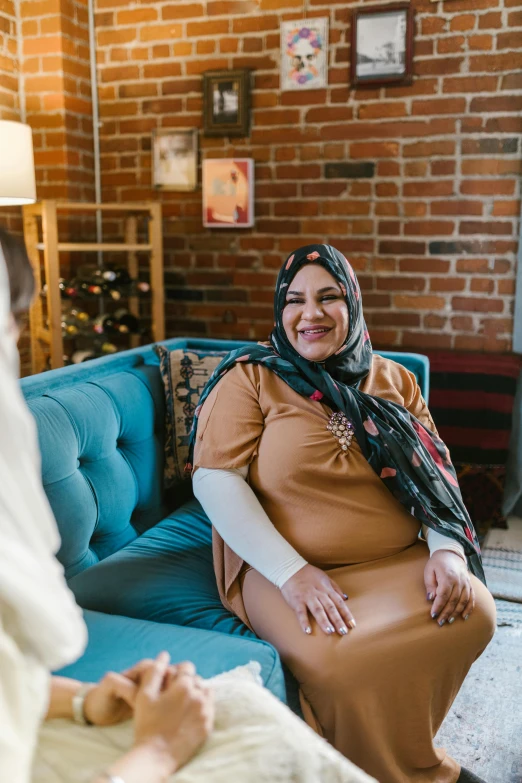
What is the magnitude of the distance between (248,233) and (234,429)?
73.8 inches

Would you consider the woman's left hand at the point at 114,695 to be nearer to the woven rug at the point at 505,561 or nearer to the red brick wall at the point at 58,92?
the woven rug at the point at 505,561

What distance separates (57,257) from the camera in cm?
293

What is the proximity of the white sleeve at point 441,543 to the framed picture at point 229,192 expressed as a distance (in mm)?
2074

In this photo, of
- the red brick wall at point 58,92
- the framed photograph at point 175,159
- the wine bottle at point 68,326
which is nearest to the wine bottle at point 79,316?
the wine bottle at point 68,326

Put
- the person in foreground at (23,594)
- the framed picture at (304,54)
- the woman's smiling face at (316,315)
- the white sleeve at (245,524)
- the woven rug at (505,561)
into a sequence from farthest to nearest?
1. the framed picture at (304,54)
2. the woven rug at (505,561)
3. the woman's smiling face at (316,315)
4. the white sleeve at (245,524)
5. the person in foreground at (23,594)

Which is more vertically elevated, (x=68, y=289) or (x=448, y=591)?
(x=68, y=289)

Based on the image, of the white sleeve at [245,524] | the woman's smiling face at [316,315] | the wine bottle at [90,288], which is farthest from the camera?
the wine bottle at [90,288]

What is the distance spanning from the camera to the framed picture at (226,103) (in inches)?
124

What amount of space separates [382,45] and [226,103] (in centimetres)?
75

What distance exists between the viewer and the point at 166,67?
10.8ft

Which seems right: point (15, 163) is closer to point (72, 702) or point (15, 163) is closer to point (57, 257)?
point (57, 257)

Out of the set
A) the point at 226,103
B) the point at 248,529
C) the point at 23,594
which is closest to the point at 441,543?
the point at 248,529

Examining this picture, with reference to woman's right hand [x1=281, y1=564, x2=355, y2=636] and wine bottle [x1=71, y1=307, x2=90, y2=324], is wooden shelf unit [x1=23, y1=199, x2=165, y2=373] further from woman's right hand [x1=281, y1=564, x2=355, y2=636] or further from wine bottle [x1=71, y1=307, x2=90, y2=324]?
woman's right hand [x1=281, y1=564, x2=355, y2=636]

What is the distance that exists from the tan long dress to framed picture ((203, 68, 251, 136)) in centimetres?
188
